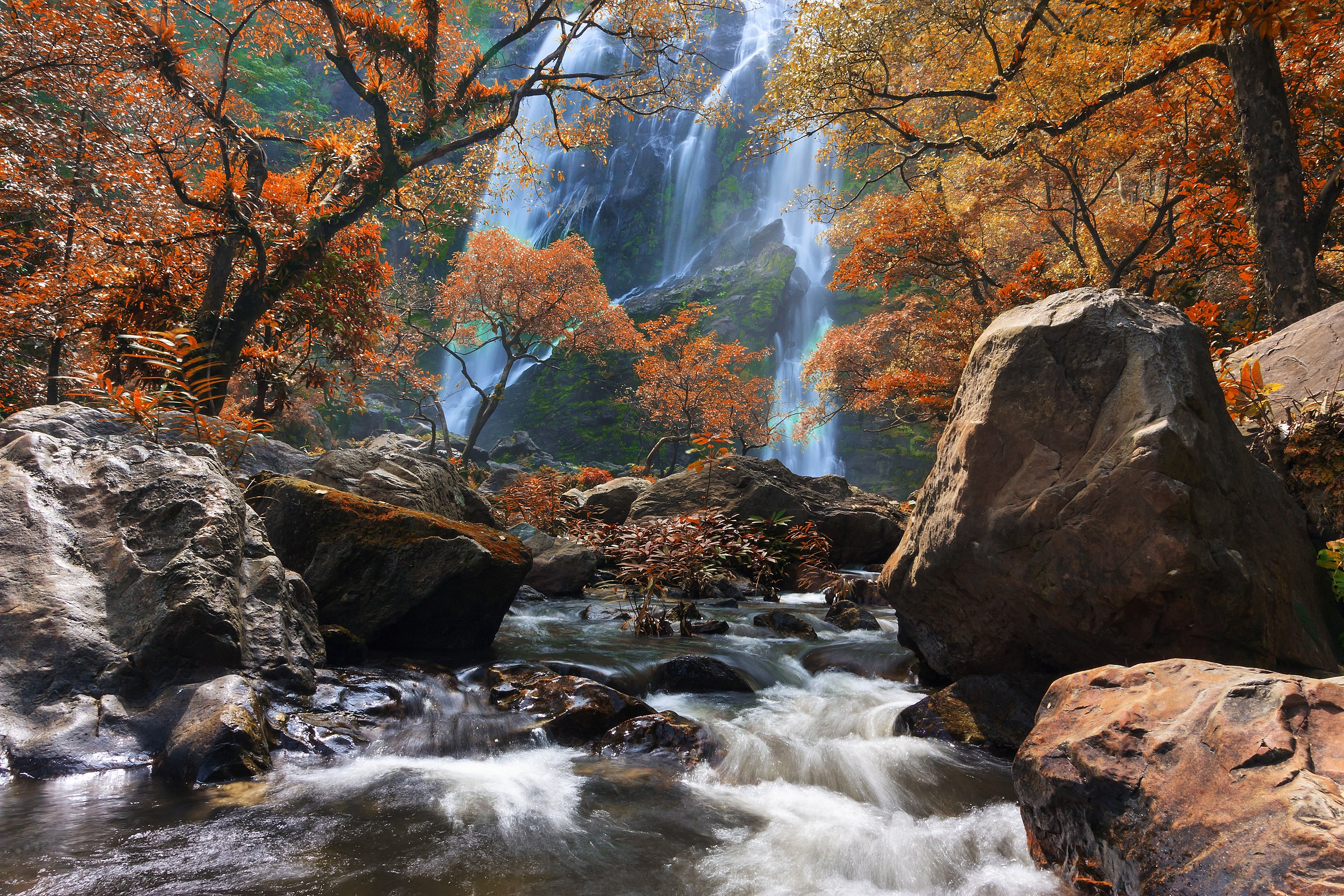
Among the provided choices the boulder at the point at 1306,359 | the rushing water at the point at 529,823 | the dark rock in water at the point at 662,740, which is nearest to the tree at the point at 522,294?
the dark rock in water at the point at 662,740

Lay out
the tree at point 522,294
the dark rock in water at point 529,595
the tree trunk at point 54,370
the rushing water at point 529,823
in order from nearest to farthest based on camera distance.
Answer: the rushing water at point 529,823, the dark rock in water at point 529,595, the tree trunk at point 54,370, the tree at point 522,294

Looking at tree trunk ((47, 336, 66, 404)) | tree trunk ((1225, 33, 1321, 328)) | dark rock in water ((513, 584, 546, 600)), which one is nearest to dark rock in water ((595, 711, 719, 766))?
dark rock in water ((513, 584, 546, 600))

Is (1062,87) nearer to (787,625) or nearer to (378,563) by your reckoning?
(787,625)

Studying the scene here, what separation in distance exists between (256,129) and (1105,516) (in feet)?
43.4

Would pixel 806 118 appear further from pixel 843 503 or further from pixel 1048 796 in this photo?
pixel 1048 796

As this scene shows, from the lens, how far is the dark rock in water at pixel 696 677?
5.11 meters

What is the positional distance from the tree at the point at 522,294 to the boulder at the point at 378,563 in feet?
50.7

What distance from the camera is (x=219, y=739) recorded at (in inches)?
117

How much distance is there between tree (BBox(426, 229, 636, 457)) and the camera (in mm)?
21672

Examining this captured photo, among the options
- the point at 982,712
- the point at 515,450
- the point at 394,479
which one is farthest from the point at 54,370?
the point at 515,450

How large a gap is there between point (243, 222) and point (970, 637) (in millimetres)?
9289

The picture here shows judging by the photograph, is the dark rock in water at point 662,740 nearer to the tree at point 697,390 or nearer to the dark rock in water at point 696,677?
the dark rock in water at point 696,677

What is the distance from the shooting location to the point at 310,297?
9.17 metres

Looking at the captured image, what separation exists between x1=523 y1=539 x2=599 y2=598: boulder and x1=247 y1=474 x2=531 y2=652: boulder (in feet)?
11.6
